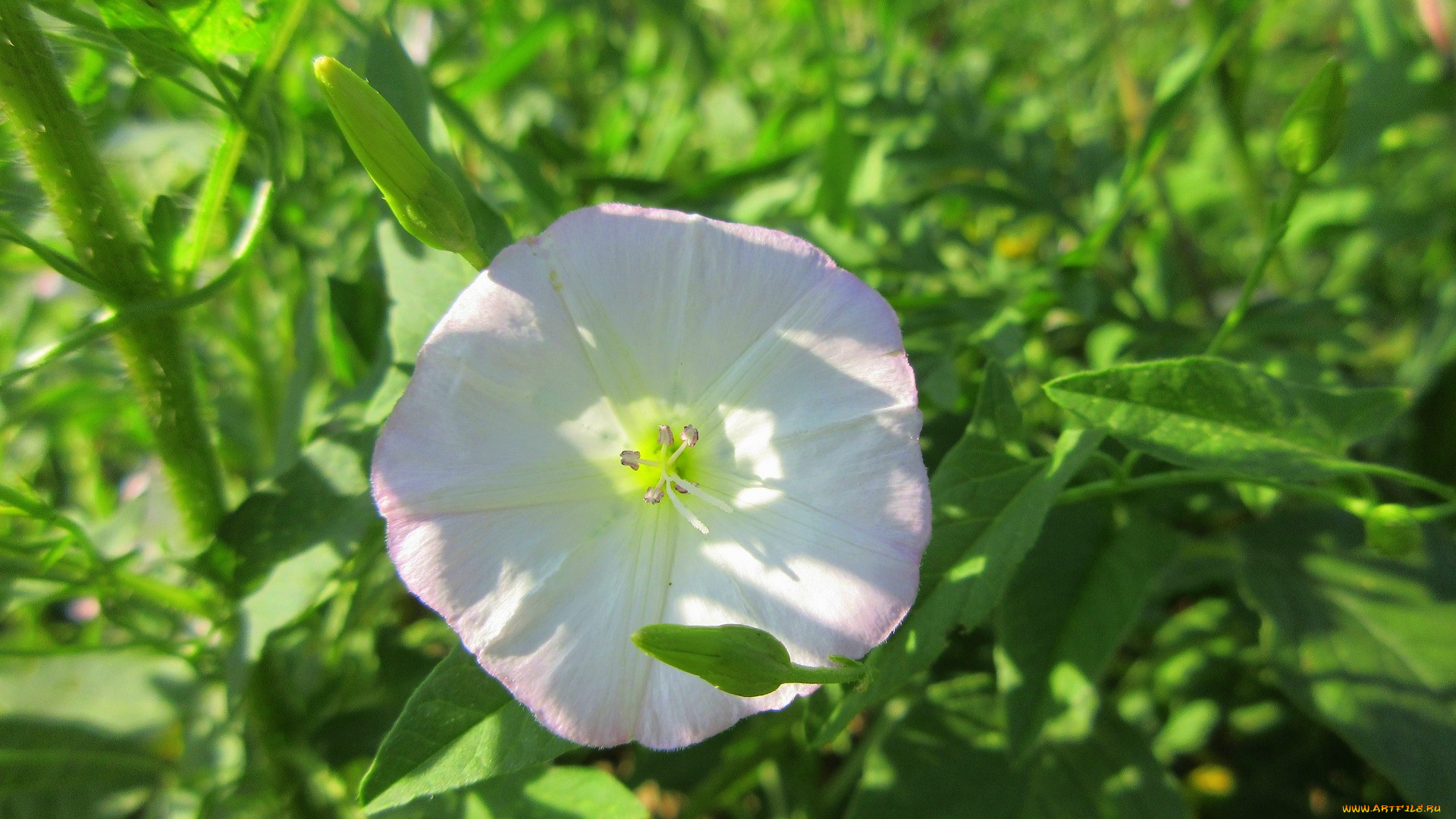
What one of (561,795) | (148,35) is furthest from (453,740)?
(148,35)

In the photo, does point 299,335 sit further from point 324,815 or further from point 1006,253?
point 1006,253

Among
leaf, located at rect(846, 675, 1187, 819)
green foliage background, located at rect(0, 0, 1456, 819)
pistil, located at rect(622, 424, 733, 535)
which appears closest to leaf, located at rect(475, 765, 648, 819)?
green foliage background, located at rect(0, 0, 1456, 819)

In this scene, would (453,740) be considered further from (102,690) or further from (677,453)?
(102,690)

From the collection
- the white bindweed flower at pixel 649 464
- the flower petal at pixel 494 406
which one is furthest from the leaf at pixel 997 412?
the flower petal at pixel 494 406

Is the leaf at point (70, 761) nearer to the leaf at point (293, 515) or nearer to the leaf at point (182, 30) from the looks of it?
the leaf at point (293, 515)

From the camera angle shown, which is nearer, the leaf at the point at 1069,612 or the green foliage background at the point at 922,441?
the green foliage background at the point at 922,441

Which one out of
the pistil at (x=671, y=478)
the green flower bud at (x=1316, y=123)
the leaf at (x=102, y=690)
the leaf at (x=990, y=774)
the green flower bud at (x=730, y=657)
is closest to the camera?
the green flower bud at (x=730, y=657)

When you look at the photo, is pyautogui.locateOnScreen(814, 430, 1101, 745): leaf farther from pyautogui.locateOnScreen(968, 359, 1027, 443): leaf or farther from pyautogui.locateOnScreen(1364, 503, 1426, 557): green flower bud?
pyautogui.locateOnScreen(1364, 503, 1426, 557): green flower bud

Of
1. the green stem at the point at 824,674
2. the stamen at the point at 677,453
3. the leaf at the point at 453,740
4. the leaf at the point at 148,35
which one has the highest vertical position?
the leaf at the point at 148,35
